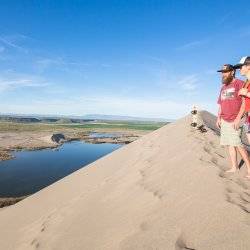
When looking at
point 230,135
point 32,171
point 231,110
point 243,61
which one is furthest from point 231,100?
point 32,171

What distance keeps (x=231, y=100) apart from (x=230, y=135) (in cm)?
53

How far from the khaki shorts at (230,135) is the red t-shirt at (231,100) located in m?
0.10

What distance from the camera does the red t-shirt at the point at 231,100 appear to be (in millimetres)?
4883

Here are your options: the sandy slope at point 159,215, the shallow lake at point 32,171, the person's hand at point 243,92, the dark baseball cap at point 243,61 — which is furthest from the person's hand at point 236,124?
the shallow lake at point 32,171

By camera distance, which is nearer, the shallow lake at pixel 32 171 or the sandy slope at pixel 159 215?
the sandy slope at pixel 159 215

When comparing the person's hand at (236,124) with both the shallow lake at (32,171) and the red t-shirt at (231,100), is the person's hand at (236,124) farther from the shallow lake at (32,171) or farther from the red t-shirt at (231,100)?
the shallow lake at (32,171)

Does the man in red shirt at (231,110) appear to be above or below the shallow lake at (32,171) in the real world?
above

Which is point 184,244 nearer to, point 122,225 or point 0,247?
point 122,225

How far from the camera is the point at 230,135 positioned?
4949 mm

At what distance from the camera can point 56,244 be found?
345 centimetres

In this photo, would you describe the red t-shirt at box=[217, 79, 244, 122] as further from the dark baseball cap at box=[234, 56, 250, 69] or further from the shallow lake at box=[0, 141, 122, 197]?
the shallow lake at box=[0, 141, 122, 197]

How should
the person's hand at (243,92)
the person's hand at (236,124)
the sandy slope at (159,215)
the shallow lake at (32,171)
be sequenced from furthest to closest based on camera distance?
the shallow lake at (32,171) → the person's hand at (236,124) → the person's hand at (243,92) → the sandy slope at (159,215)

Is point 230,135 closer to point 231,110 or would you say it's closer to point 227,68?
point 231,110

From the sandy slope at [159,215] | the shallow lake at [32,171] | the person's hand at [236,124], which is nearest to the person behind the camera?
the sandy slope at [159,215]
